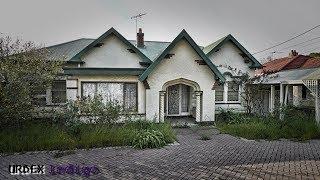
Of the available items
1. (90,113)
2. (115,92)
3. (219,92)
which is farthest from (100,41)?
(219,92)

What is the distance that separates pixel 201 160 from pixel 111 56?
989cm

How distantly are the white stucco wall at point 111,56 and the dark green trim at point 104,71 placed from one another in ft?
1.64

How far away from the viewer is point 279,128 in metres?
14.6

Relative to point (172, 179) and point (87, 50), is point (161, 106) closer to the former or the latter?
point (87, 50)

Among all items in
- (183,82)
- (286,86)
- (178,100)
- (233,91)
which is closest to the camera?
(183,82)

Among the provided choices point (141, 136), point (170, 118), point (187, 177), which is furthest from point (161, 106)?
point (187, 177)

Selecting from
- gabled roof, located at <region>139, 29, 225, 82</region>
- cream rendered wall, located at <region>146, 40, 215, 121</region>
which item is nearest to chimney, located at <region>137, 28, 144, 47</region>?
cream rendered wall, located at <region>146, 40, 215, 121</region>

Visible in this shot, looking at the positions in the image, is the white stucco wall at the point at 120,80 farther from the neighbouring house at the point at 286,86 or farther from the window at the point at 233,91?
the neighbouring house at the point at 286,86

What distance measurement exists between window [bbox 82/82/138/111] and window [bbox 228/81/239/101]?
7155 mm

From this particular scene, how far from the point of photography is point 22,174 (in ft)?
27.5

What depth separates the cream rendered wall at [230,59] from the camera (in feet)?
67.3

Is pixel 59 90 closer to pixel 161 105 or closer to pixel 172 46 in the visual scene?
pixel 161 105

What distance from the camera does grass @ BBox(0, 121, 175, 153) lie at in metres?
11.2

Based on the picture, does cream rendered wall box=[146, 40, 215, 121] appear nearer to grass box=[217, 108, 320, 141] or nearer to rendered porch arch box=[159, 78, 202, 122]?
rendered porch arch box=[159, 78, 202, 122]
